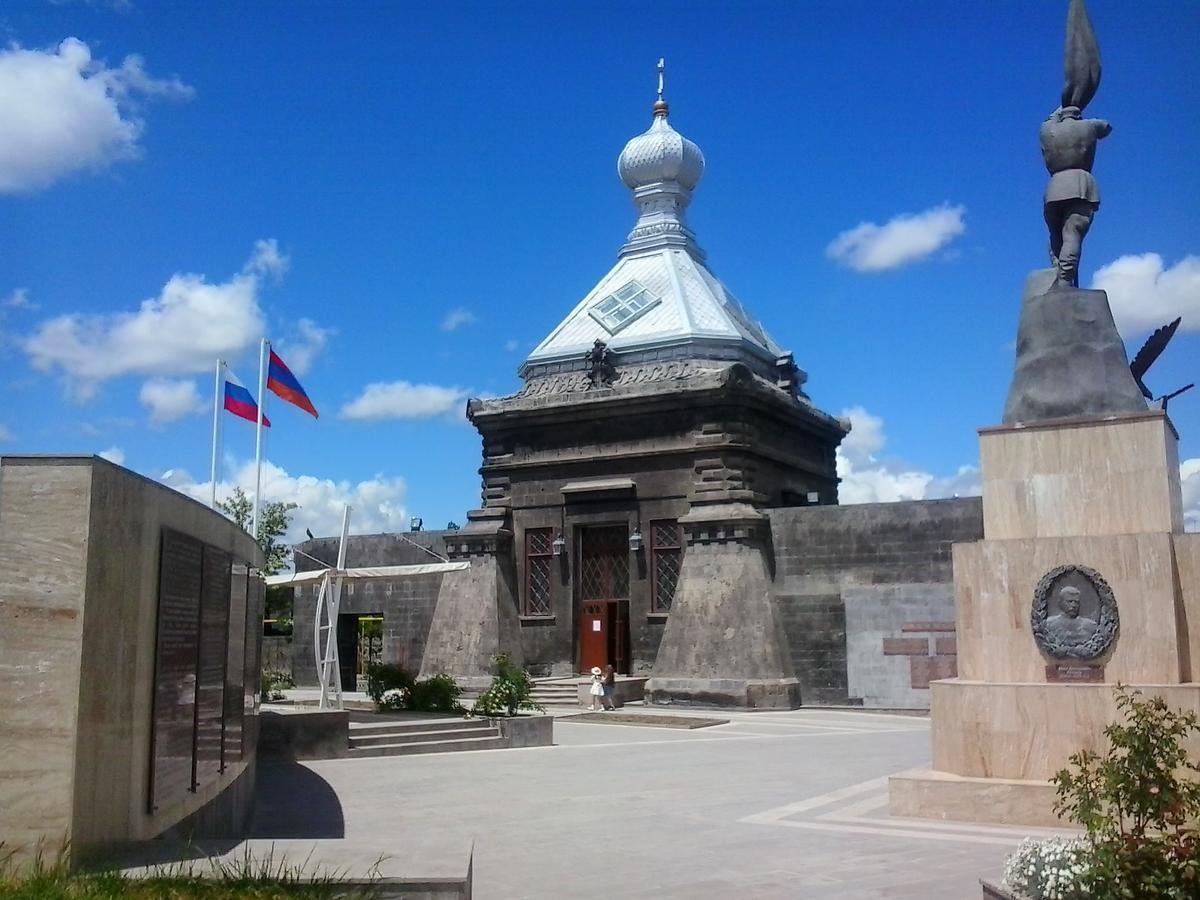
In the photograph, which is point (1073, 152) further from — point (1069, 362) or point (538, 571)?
point (538, 571)

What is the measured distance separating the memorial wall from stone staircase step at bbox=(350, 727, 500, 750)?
807 cm

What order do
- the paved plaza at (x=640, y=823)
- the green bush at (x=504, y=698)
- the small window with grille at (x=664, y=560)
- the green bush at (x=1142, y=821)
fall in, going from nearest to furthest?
the green bush at (x=1142, y=821) → the paved plaza at (x=640, y=823) → the green bush at (x=504, y=698) → the small window with grille at (x=664, y=560)

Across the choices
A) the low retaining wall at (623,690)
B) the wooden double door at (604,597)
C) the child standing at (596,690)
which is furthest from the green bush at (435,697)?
the wooden double door at (604,597)

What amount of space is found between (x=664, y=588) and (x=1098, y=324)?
1600 centimetres

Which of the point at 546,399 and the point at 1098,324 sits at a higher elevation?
the point at 546,399

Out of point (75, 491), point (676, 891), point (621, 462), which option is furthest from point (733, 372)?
point (75, 491)

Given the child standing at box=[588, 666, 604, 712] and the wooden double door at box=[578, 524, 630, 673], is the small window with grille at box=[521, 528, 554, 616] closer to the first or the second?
the wooden double door at box=[578, 524, 630, 673]

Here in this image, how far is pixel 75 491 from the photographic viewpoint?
5.40 m

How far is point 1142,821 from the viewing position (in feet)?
17.0

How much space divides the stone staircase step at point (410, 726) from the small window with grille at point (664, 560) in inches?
374

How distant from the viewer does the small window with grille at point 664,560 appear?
82.2 feet

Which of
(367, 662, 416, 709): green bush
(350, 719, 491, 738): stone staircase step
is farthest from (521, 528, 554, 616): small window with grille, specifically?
(350, 719, 491, 738): stone staircase step

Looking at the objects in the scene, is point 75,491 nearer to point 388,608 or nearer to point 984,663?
point 984,663

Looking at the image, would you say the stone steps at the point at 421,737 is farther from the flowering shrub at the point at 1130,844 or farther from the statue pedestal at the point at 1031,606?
the flowering shrub at the point at 1130,844
